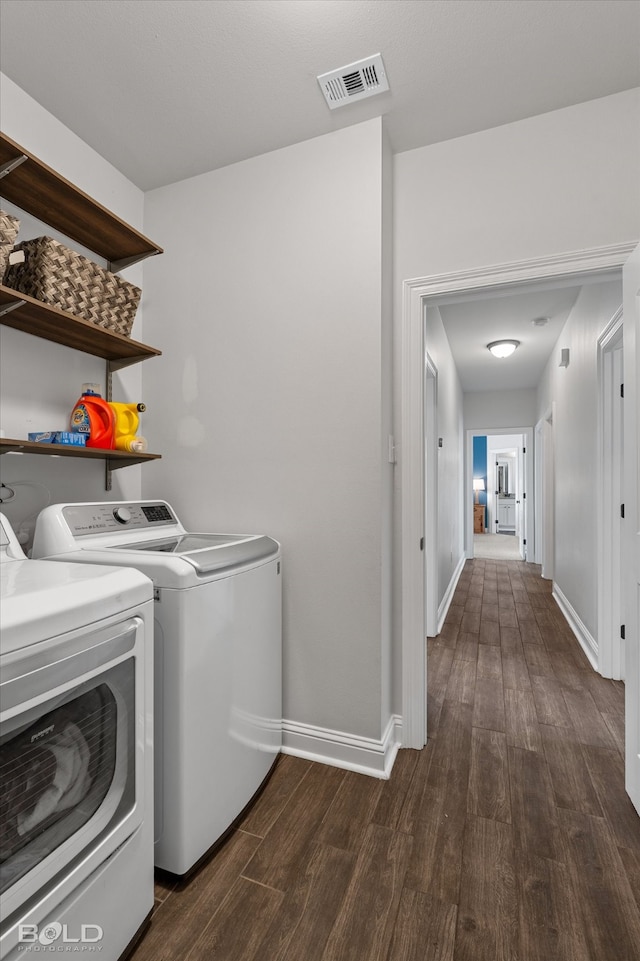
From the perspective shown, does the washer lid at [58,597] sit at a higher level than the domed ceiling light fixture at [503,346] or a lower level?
lower

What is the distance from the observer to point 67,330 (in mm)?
1710

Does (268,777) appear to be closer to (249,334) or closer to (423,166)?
(249,334)

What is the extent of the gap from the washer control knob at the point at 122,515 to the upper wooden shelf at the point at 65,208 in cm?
112

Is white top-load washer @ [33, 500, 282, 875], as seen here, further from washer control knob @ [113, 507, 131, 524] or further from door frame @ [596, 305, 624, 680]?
door frame @ [596, 305, 624, 680]

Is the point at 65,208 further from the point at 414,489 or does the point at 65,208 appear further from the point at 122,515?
the point at 414,489

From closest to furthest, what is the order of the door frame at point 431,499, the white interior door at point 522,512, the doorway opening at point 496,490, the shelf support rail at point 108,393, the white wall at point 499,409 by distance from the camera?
the shelf support rail at point 108,393
the door frame at point 431,499
the white wall at point 499,409
the white interior door at point 522,512
the doorway opening at point 496,490

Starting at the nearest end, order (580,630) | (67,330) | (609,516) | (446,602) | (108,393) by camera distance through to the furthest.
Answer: (67,330) < (108,393) < (609,516) < (580,630) < (446,602)

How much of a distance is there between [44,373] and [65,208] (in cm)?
61

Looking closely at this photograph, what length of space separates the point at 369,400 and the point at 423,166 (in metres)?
1.10

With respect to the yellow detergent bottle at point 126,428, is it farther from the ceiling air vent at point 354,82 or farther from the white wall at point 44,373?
the ceiling air vent at point 354,82

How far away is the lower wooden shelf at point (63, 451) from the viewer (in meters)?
1.46

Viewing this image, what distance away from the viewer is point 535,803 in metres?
1.62

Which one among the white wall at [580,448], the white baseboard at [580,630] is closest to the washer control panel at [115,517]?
the white wall at [580,448]

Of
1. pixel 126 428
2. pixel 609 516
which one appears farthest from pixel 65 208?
pixel 609 516
